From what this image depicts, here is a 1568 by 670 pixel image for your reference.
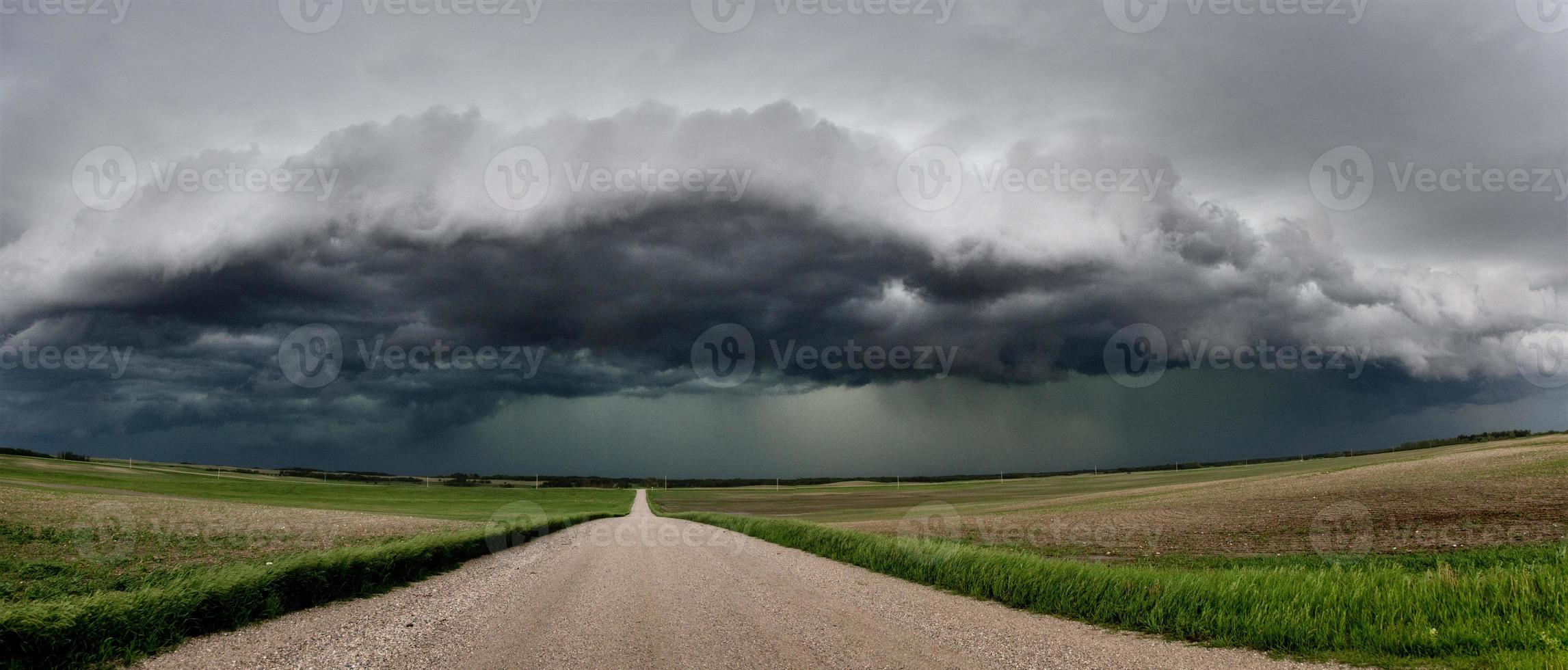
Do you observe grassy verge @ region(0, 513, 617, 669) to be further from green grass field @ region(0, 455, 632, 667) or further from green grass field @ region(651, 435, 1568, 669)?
green grass field @ region(651, 435, 1568, 669)

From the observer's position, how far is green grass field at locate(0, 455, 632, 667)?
9.53 m

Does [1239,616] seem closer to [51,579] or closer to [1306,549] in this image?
[1306,549]

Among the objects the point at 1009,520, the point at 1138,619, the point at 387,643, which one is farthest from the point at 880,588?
the point at 1009,520

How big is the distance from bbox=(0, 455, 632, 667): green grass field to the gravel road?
55 cm

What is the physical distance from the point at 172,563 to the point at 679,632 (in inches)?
707

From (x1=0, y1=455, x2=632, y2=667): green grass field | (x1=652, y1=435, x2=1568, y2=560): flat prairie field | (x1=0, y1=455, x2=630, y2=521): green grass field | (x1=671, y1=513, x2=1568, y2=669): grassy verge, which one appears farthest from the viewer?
(x1=0, y1=455, x2=630, y2=521): green grass field

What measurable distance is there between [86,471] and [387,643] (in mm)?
122831

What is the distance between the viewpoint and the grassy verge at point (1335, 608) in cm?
939

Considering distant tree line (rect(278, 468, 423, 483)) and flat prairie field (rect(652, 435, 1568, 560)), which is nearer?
flat prairie field (rect(652, 435, 1568, 560))

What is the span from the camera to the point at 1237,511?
42.3 m

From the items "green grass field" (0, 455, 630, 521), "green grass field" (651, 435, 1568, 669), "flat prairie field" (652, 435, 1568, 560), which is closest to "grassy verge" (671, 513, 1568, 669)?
"green grass field" (651, 435, 1568, 669)

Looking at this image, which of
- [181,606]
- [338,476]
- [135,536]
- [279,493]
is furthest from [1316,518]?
[338,476]

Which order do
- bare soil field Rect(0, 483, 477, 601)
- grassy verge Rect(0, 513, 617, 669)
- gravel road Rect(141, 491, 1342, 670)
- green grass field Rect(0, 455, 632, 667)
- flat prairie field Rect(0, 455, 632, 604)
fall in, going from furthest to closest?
bare soil field Rect(0, 483, 477, 601) < flat prairie field Rect(0, 455, 632, 604) < gravel road Rect(141, 491, 1342, 670) < green grass field Rect(0, 455, 632, 667) < grassy verge Rect(0, 513, 617, 669)

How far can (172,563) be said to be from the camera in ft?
68.9
